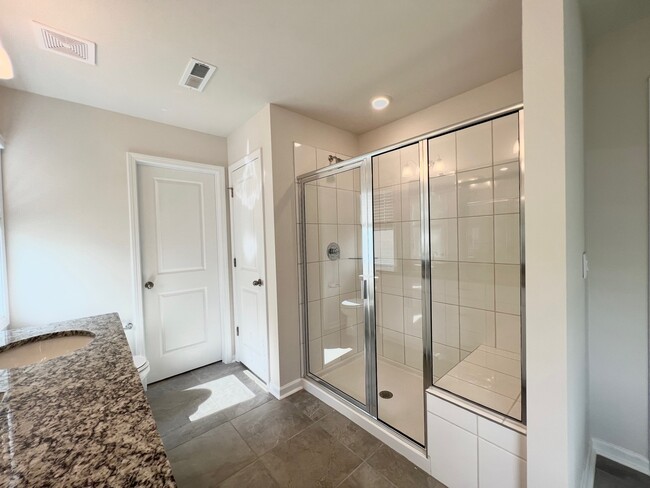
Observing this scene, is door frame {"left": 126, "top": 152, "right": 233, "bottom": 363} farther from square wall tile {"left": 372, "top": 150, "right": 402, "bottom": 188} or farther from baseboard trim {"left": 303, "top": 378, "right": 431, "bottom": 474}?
square wall tile {"left": 372, "top": 150, "right": 402, "bottom": 188}

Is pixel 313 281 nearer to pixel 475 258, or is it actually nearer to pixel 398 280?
pixel 398 280

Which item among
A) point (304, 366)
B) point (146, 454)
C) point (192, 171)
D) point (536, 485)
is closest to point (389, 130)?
point (192, 171)

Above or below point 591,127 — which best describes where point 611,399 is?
below

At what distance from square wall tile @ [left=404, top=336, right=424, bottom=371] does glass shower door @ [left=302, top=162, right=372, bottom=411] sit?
18.4 inches

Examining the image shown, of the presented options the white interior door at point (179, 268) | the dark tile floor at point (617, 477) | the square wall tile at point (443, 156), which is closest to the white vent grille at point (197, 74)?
the white interior door at point (179, 268)

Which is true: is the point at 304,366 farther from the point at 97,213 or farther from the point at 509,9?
the point at 509,9

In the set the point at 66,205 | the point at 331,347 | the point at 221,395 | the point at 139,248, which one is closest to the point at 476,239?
the point at 331,347

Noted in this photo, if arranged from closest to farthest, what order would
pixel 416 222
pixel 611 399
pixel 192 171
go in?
pixel 611 399
pixel 416 222
pixel 192 171

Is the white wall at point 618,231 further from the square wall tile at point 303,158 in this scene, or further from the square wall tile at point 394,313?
the square wall tile at point 303,158

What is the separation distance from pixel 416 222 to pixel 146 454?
2.17 meters

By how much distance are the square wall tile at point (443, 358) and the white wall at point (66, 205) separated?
243 cm

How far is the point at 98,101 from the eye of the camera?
6.75 feet

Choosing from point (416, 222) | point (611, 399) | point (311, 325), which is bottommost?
point (611, 399)

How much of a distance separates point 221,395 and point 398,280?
1.82 meters
